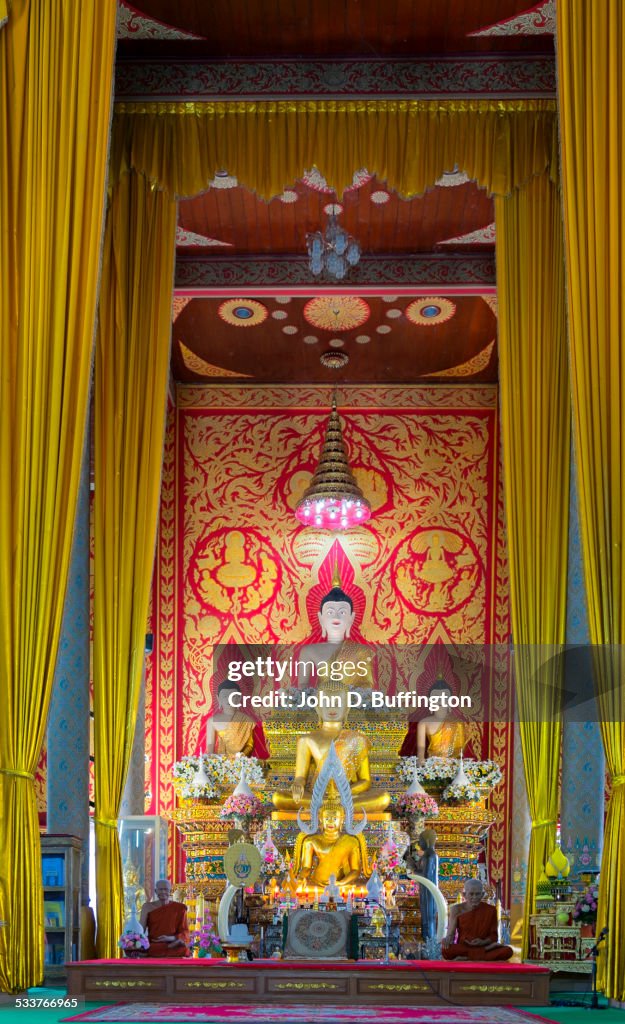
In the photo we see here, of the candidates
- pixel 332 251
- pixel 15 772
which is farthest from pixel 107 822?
pixel 332 251

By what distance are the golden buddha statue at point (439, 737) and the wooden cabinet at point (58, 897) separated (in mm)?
4649

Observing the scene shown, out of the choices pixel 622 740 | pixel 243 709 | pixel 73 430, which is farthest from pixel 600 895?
pixel 243 709

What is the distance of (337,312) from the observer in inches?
426

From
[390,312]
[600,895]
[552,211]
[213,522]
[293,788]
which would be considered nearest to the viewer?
[600,895]

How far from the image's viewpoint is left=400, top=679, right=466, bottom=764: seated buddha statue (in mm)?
11188

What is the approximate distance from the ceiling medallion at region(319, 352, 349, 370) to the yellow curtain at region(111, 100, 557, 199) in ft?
12.4

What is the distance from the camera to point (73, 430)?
19.9 ft

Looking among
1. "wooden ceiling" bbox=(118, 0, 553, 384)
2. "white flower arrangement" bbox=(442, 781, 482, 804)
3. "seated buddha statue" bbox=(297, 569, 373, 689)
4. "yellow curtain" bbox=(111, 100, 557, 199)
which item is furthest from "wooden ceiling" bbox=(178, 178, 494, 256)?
"white flower arrangement" bbox=(442, 781, 482, 804)

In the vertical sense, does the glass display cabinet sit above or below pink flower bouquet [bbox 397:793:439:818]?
below

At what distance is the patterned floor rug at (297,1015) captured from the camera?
16.3ft

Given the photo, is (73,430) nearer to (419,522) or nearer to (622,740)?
(622,740)

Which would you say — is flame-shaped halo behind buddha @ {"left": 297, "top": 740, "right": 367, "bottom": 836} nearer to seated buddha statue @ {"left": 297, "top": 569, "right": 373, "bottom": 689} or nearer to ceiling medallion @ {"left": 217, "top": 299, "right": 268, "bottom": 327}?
seated buddha statue @ {"left": 297, "top": 569, "right": 373, "bottom": 689}

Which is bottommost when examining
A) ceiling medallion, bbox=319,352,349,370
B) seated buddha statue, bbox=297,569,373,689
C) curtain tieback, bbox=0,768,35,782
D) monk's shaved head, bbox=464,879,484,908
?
monk's shaved head, bbox=464,879,484,908

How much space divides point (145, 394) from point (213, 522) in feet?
13.4
